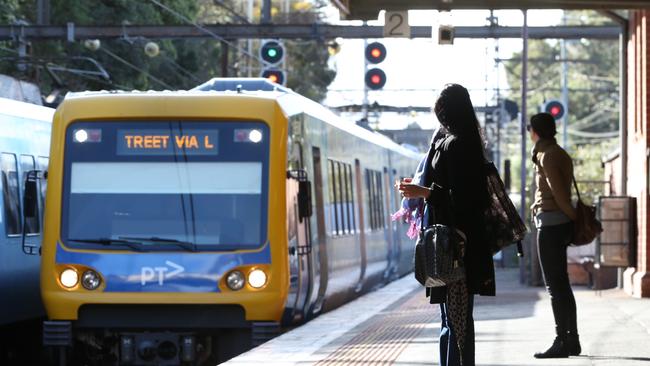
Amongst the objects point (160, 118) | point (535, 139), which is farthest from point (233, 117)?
point (535, 139)

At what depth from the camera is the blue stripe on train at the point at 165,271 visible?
579 inches

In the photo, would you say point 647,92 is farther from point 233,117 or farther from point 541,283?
point 541,283

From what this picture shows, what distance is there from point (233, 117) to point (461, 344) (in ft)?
20.2

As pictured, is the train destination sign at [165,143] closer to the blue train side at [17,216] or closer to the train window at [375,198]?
the blue train side at [17,216]

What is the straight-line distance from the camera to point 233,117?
15.3m

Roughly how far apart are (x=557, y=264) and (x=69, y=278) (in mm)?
4511

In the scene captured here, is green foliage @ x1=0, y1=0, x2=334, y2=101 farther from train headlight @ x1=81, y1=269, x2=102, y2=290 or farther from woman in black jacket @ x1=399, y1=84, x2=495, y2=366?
woman in black jacket @ x1=399, y1=84, x2=495, y2=366

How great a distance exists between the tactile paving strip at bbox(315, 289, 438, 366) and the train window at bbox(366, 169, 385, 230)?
4922mm

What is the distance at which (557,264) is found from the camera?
489 inches

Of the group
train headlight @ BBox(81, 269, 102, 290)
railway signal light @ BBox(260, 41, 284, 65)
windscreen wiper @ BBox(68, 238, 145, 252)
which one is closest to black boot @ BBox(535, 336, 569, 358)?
windscreen wiper @ BBox(68, 238, 145, 252)

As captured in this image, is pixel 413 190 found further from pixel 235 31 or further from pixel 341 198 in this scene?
pixel 235 31

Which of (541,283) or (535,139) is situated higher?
(535,139)

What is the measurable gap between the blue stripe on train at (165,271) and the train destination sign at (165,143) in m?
0.96

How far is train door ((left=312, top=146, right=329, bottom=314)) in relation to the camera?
18203mm
